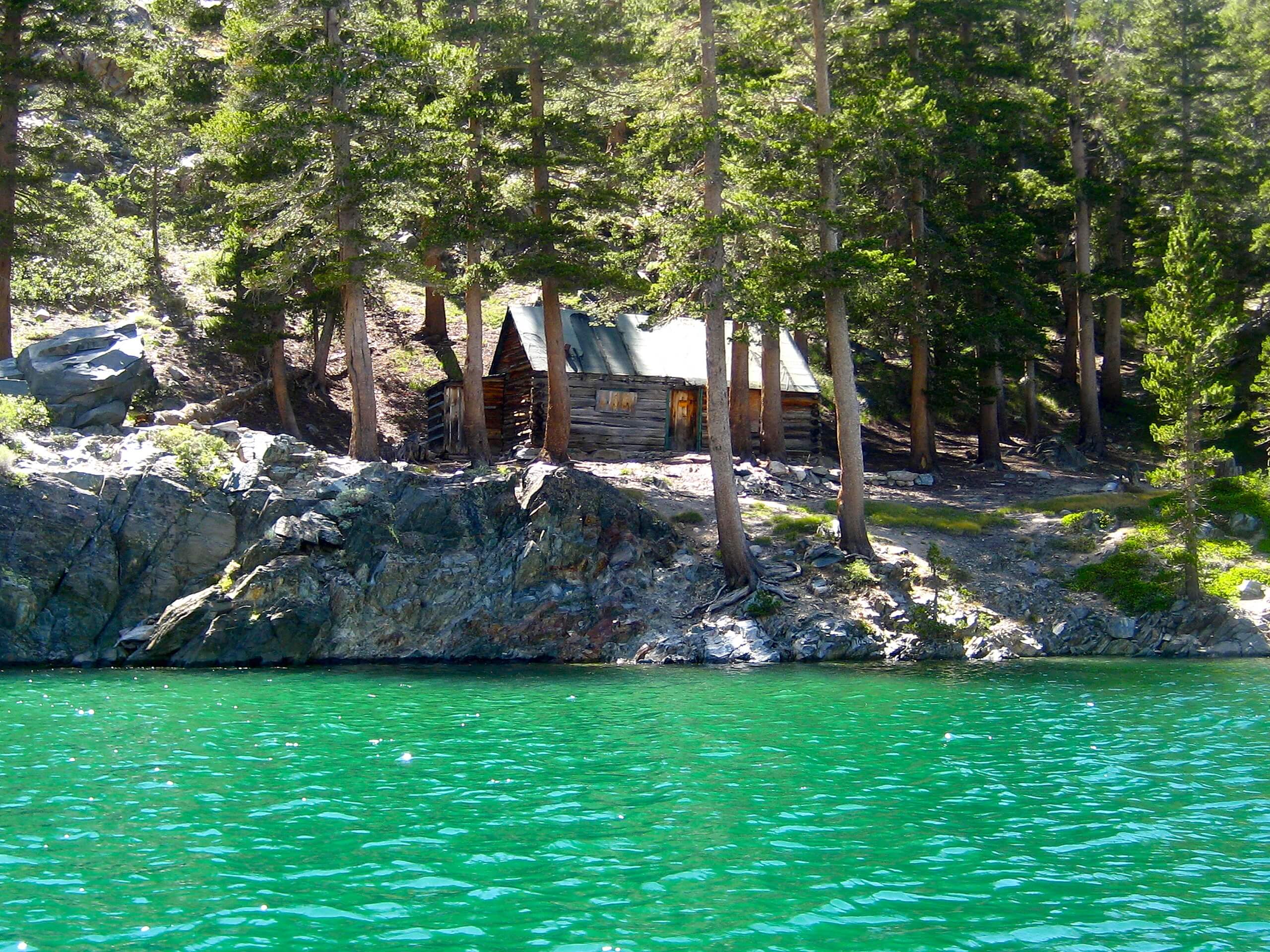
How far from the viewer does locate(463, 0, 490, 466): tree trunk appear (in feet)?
96.1

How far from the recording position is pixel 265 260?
3006 cm

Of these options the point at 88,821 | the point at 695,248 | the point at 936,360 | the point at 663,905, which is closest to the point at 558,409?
the point at 695,248

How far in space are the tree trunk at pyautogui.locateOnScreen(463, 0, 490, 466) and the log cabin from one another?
3.54 m

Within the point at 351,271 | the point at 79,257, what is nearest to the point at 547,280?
the point at 351,271

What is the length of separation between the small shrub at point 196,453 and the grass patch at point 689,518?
1148 centimetres

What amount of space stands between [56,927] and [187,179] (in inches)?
1613

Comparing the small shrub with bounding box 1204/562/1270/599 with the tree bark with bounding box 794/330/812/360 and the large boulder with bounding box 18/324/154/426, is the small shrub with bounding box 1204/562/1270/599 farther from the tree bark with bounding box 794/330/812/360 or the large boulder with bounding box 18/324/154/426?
the large boulder with bounding box 18/324/154/426

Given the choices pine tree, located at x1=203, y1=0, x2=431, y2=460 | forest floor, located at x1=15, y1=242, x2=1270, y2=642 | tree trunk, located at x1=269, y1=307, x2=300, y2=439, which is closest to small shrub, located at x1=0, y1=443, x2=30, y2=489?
pine tree, located at x1=203, y1=0, x2=431, y2=460

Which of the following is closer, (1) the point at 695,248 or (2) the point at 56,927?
(2) the point at 56,927

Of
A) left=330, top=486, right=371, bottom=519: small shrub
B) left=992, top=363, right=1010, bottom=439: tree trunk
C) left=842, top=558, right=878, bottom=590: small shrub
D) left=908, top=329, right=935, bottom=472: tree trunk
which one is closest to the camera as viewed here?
left=330, top=486, right=371, bottom=519: small shrub

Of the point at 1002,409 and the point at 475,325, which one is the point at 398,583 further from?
the point at 1002,409

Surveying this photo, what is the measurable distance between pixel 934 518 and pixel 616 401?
12.6m

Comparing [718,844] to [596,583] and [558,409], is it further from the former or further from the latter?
[558,409]

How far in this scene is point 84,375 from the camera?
26984 millimetres
